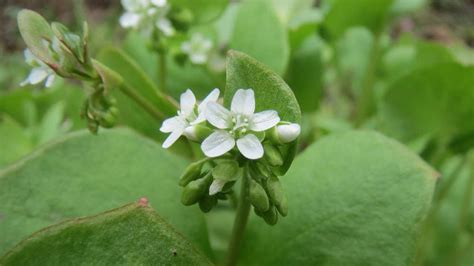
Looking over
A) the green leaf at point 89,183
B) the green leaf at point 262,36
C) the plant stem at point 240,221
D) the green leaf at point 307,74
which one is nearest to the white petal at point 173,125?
the plant stem at point 240,221

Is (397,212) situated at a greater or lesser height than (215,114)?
lesser

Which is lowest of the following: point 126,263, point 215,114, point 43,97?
point 43,97

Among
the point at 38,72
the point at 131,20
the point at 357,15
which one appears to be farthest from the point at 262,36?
the point at 38,72

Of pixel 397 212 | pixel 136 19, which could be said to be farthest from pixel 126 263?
pixel 136 19

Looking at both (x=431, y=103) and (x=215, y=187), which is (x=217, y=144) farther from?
(x=431, y=103)

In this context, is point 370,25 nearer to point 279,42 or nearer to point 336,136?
point 279,42

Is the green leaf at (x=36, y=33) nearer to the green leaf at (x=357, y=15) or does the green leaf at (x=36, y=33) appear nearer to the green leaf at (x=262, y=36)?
the green leaf at (x=262, y=36)
